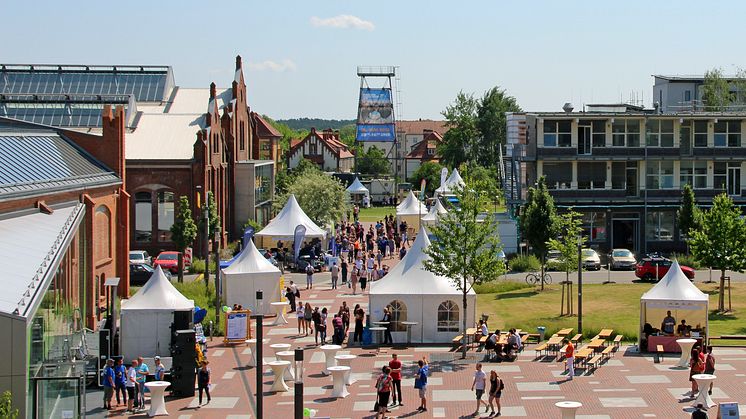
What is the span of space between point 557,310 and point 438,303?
26.1 ft

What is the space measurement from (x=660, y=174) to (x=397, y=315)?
3147cm

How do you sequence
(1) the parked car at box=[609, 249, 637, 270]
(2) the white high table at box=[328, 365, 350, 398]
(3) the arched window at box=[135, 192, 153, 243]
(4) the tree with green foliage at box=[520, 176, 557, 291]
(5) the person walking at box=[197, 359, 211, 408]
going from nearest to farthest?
(5) the person walking at box=[197, 359, 211, 408] → (2) the white high table at box=[328, 365, 350, 398] → (4) the tree with green foliage at box=[520, 176, 557, 291] → (1) the parked car at box=[609, 249, 637, 270] → (3) the arched window at box=[135, 192, 153, 243]

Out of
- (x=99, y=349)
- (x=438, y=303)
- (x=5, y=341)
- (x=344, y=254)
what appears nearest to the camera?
(x=5, y=341)

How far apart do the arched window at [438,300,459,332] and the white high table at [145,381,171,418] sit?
1123 cm

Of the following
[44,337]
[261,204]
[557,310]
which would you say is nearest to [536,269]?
[557,310]

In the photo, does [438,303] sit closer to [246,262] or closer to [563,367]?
[563,367]

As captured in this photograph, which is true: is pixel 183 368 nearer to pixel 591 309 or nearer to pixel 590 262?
pixel 591 309

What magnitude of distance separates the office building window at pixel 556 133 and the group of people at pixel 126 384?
3813cm

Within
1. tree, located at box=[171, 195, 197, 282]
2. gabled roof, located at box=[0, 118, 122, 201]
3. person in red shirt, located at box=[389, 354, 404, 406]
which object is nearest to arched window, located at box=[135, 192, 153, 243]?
tree, located at box=[171, 195, 197, 282]

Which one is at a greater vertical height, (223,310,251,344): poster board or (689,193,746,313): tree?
(689,193,746,313): tree

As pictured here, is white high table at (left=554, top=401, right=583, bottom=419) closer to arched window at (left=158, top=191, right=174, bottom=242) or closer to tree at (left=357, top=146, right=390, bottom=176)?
arched window at (left=158, top=191, right=174, bottom=242)

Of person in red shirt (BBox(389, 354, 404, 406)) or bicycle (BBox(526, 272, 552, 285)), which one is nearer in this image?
person in red shirt (BBox(389, 354, 404, 406))

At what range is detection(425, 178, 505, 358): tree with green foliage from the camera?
34375mm

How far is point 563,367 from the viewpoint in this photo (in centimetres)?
3145
